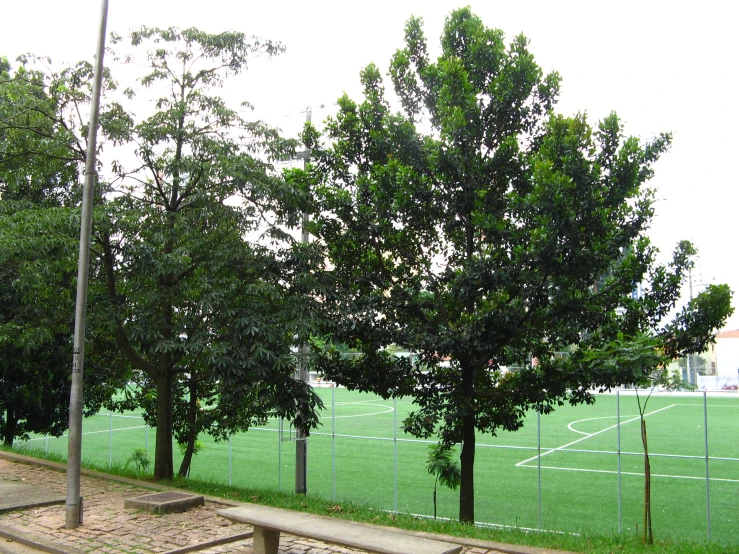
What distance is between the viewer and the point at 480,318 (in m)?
9.31

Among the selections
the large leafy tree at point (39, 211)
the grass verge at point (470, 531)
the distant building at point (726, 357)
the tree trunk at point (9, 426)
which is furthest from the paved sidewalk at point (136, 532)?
the distant building at point (726, 357)

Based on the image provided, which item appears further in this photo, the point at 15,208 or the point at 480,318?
the point at 15,208

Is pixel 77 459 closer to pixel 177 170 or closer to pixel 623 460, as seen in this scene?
pixel 177 170

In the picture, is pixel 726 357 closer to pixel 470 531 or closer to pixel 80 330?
pixel 470 531

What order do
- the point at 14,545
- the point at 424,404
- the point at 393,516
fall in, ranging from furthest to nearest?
the point at 424,404 < the point at 393,516 < the point at 14,545

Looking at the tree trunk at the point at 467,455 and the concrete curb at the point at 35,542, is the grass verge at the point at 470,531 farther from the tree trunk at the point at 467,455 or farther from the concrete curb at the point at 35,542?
the concrete curb at the point at 35,542

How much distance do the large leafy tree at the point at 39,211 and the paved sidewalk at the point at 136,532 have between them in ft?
8.49

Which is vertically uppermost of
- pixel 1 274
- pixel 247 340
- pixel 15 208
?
pixel 15 208

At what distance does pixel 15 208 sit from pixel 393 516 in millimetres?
Result: 7484

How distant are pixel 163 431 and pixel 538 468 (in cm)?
778

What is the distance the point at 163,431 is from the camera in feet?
42.7

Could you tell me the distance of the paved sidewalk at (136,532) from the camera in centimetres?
782

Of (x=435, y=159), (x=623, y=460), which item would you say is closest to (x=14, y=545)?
(x=435, y=159)

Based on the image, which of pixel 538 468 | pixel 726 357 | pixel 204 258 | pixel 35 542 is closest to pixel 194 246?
pixel 204 258
